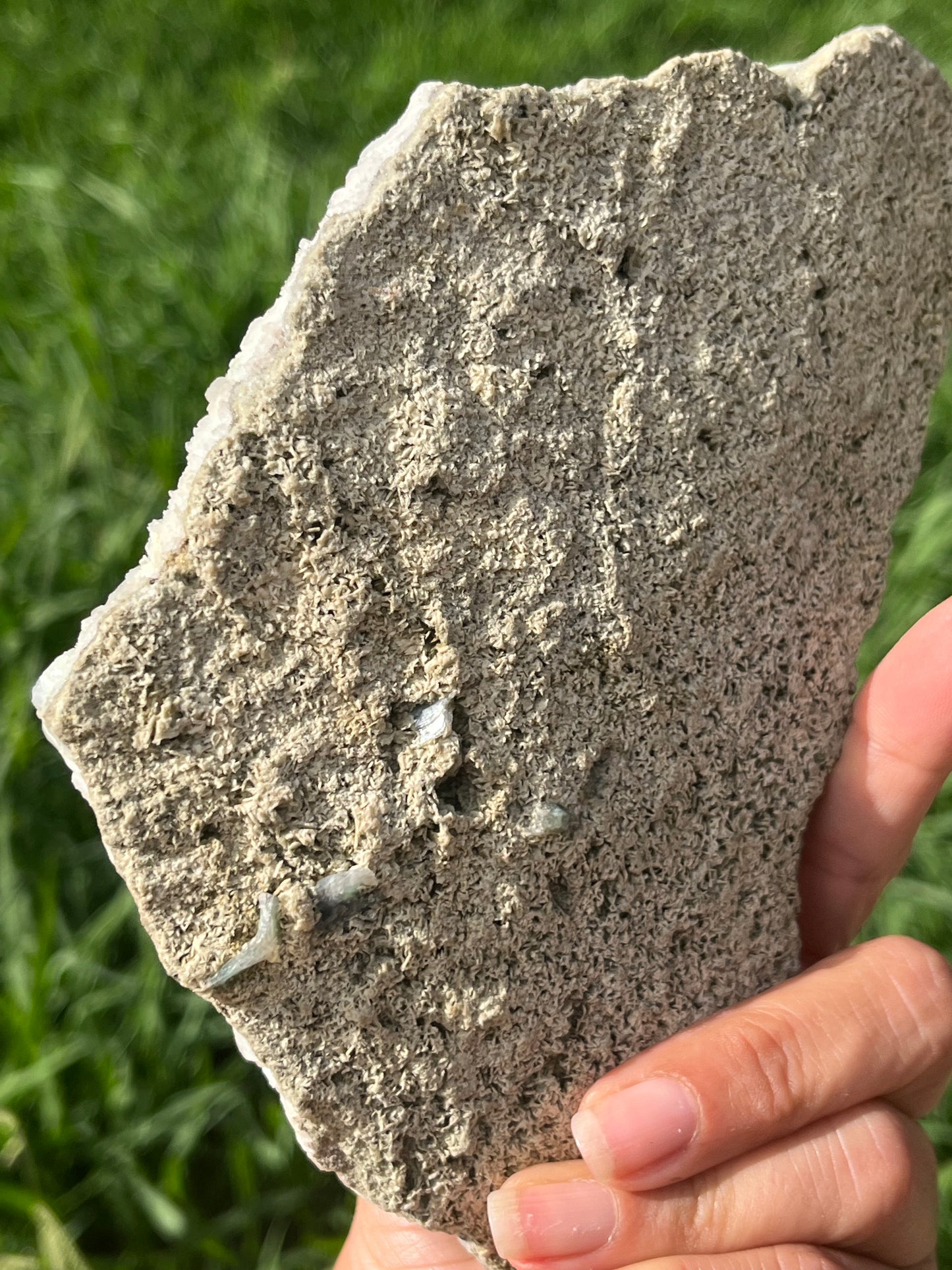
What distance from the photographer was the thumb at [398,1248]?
115 cm

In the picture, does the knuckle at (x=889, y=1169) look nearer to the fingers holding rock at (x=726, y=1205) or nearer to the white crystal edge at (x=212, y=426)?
the fingers holding rock at (x=726, y=1205)

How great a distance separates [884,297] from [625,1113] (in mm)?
780

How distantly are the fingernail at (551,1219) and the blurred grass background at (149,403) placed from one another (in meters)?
0.67

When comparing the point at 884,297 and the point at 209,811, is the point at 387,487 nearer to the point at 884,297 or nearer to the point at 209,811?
the point at 209,811

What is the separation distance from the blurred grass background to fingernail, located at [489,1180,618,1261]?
67 centimetres

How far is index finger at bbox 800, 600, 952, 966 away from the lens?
108cm

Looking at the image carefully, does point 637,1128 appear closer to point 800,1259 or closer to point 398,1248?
point 800,1259

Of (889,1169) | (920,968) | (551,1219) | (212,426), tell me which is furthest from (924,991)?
(212,426)

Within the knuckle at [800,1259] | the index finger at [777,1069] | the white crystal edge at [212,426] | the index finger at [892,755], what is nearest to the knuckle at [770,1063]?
the index finger at [777,1069]

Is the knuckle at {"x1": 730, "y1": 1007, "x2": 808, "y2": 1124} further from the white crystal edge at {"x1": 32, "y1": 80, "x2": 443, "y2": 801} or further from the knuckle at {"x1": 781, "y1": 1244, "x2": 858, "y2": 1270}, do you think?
the white crystal edge at {"x1": 32, "y1": 80, "x2": 443, "y2": 801}

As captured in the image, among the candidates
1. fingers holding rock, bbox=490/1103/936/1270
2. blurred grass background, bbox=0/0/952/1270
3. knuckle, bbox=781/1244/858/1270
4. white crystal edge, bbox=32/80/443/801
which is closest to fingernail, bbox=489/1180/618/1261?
fingers holding rock, bbox=490/1103/936/1270

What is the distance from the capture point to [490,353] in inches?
35.0

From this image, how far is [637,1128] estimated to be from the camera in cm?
91

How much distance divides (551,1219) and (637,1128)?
11cm
